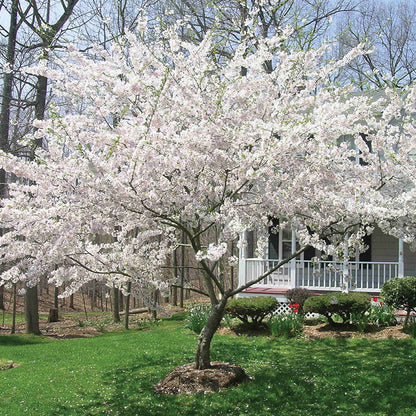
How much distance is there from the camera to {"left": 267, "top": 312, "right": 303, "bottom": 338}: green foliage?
32.8 ft

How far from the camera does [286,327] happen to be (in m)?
9.99

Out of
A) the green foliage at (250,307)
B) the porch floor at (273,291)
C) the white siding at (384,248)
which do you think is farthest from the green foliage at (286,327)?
the white siding at (384,248)

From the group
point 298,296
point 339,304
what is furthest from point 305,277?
point 339,304

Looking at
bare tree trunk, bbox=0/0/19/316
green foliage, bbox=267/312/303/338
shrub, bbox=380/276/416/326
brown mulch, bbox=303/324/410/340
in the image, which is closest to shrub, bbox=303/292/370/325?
brown mulch, bbox=303/324/410/340

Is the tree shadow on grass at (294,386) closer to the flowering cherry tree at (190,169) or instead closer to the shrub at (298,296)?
the flowering cherry tree at (190,169)

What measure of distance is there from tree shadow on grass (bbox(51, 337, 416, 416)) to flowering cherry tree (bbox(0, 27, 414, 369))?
3.17 ft

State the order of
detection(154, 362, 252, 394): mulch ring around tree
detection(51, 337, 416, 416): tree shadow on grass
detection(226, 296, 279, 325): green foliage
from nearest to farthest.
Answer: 1. detection(51, 337, 416, 416): tree shadow on grass
2. detection(154, 362, 252, 394): mulch ring around tree
3. detection(226, 296, 279, 325): green foliage

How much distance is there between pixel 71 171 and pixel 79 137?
58cm

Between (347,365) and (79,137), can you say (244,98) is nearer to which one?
(79,137)

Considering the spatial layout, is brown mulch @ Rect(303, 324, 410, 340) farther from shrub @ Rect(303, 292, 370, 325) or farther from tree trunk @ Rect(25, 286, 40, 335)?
tree trunk @ Rect(25, 286, 40, 335)

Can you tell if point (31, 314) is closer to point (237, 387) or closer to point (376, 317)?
point (237, 387)

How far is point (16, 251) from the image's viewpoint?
7.15 meters

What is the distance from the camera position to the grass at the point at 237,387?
19.4 feet

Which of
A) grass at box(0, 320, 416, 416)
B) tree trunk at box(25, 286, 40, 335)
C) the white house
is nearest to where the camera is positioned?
grass at box(0, 320, 416, 416)
